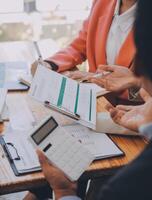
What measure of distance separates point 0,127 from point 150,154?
2.31 feet

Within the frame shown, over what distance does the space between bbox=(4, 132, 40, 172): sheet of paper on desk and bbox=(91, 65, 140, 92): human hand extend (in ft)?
1.33

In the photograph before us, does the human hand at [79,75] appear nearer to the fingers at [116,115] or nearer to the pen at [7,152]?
the fingers at [116,115]

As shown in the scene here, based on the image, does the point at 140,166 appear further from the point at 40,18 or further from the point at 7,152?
the point at 40,18

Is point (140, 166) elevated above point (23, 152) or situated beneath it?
elevated above

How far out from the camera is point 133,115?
1.28 metres

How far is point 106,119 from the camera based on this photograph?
1312 mm

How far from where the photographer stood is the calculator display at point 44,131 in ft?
3.46

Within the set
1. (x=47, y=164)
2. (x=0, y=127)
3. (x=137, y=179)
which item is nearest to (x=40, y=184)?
(x=47, y=164)

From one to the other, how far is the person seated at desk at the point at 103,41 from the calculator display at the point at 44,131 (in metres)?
0.52

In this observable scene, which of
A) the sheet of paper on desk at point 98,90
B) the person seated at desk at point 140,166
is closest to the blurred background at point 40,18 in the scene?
the sheet of paper on desk at point 98,90

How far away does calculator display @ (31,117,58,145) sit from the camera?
1.05 m

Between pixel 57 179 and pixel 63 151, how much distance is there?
7cm

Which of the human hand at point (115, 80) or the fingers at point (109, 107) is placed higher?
the human hand at point (115, 80)

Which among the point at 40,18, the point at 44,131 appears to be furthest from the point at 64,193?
the point at 40,18
